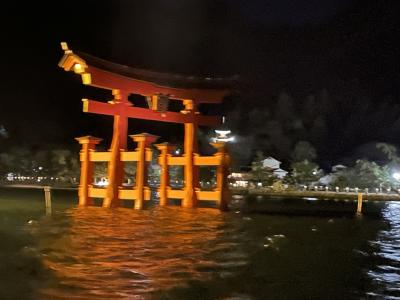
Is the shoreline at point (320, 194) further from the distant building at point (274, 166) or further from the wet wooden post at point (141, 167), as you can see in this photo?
the wet wooden post at point (141, 167)

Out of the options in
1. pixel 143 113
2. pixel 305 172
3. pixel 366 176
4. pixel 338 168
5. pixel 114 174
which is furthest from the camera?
pixel 338 168

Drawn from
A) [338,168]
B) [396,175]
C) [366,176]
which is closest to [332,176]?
[338,168]

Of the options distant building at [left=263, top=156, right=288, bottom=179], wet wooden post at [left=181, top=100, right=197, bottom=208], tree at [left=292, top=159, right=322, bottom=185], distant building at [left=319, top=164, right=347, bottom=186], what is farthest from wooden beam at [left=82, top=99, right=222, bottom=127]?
distant building at [left=263, top=156, right=288, bottom=179]

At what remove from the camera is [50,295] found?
228 inches

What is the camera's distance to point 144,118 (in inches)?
778

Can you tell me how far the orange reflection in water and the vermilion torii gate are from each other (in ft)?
11.9

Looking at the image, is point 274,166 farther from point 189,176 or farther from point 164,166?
point 189,176

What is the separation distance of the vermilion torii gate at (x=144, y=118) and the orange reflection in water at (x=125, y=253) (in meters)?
3.64

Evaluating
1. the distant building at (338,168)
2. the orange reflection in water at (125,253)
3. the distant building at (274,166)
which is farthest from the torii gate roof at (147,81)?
the distant building at (338,168)

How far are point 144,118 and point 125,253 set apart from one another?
11.4 metres

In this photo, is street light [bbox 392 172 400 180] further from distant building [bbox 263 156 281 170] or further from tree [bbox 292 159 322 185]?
distant building [bbox 263 156 281 170]

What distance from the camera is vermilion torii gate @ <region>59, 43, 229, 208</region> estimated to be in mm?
18484

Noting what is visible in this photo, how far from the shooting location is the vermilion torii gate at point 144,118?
1848cm

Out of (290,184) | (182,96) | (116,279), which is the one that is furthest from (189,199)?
(290,184)
